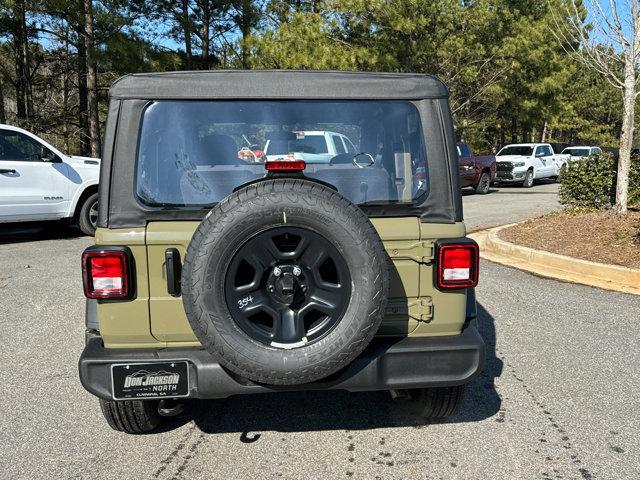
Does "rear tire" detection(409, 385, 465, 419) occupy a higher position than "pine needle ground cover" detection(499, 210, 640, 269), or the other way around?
"pine needle ground cover" detection(499, 210, 640, 269)

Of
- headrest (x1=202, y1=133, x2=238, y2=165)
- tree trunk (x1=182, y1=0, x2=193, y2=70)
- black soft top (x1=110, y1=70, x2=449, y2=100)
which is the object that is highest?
tree trunk (x1=182, y1=0, x2=193, y2=70)

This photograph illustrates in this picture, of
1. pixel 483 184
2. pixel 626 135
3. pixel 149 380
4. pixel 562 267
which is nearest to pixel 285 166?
pixel 149 380

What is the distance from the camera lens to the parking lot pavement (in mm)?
11719

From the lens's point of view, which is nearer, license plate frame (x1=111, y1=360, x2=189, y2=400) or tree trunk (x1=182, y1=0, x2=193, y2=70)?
license plate frame (x1=111, y1=360, x2=189, y2=400)

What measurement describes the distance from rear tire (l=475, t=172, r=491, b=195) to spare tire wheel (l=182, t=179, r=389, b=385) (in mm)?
16625

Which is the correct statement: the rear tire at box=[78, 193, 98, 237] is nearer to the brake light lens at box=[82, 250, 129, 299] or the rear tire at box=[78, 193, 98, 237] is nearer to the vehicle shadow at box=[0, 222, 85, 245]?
the vehicle shadow at box=[0, 222, 85, 245]

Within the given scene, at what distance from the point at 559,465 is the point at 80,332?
156 inches

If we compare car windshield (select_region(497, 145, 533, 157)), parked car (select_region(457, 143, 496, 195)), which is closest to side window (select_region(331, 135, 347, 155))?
parked car (select_region(457, 143, 496, 195))

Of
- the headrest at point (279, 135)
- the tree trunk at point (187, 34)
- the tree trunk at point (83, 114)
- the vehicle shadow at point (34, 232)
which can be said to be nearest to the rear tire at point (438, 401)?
the headrest at point (279, 135)

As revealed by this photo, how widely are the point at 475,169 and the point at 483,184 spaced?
93 cm

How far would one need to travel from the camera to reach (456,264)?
2781 millimetres

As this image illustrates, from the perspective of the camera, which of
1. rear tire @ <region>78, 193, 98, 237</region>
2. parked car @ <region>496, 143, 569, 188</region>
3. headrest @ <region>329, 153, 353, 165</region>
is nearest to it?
headrest @ <region>329, 153, 353, 165</region>

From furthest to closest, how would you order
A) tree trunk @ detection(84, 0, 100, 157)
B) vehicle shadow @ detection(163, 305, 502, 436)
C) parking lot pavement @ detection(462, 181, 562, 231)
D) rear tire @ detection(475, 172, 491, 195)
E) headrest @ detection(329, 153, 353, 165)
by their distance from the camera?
rear tire @ detection(475, 172, 491, 195), tree trunk @ detection(84, 0, 100, 157), parking lot pavement @ detection(462, 181, 562, 231), vehicle shadow @ detection(163, 305, 502, 436), headrest @ detection(329, 153, 353, 165)

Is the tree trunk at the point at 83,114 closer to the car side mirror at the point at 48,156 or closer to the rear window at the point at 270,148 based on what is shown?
the car side mirror at the point at 48,156
